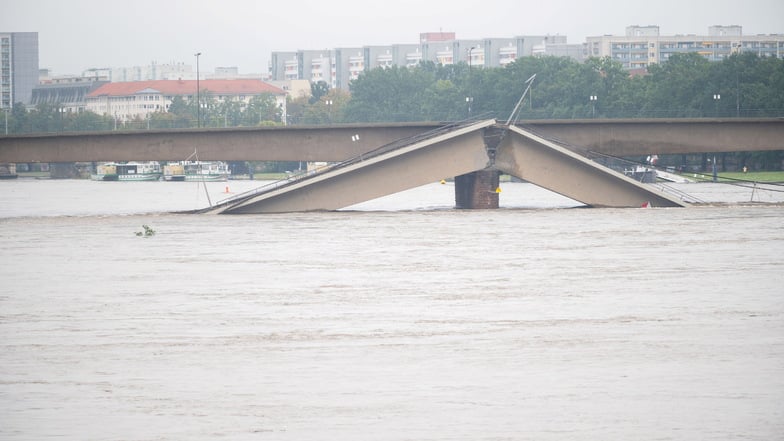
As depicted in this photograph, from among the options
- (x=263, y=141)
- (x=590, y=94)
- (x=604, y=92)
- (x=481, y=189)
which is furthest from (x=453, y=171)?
(x=604, y=92)

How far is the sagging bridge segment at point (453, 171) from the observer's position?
200 feet

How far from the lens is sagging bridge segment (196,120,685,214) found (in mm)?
61000

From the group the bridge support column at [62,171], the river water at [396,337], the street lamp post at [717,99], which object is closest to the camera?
the river water at [396,337]

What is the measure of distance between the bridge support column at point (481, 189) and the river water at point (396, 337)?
13.5m

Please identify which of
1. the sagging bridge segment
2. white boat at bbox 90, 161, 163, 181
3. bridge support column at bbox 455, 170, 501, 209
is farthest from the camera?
white boat at bbox 90, 161, 163, 181

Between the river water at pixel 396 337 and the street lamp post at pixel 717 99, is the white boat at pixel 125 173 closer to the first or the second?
the street lamp post at pixel 717 99

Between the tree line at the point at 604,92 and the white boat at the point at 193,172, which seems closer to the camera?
the tree line at the point at 604,92

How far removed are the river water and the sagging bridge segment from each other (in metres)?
11.5

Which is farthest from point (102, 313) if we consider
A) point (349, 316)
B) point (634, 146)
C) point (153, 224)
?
point (634, 146)

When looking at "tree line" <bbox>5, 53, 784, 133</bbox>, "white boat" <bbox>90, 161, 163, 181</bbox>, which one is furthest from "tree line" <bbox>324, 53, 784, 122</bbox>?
"white boat" <bbox>90, 161, 163, 181</bbox>

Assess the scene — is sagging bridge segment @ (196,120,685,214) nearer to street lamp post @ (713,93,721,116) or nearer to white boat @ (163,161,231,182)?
street lamp post @ (713,93,721,116)

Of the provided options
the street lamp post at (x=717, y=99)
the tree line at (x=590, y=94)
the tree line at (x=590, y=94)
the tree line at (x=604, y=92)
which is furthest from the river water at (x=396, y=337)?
the street lamp post at (x=717, y=99)

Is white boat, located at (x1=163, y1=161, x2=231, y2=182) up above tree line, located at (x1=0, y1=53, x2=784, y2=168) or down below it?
below

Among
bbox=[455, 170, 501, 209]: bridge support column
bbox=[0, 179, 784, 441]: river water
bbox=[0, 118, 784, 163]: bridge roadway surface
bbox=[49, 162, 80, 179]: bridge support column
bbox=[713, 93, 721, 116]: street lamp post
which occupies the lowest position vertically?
bbox=[49, 162, 80, 179]: bridge support column
